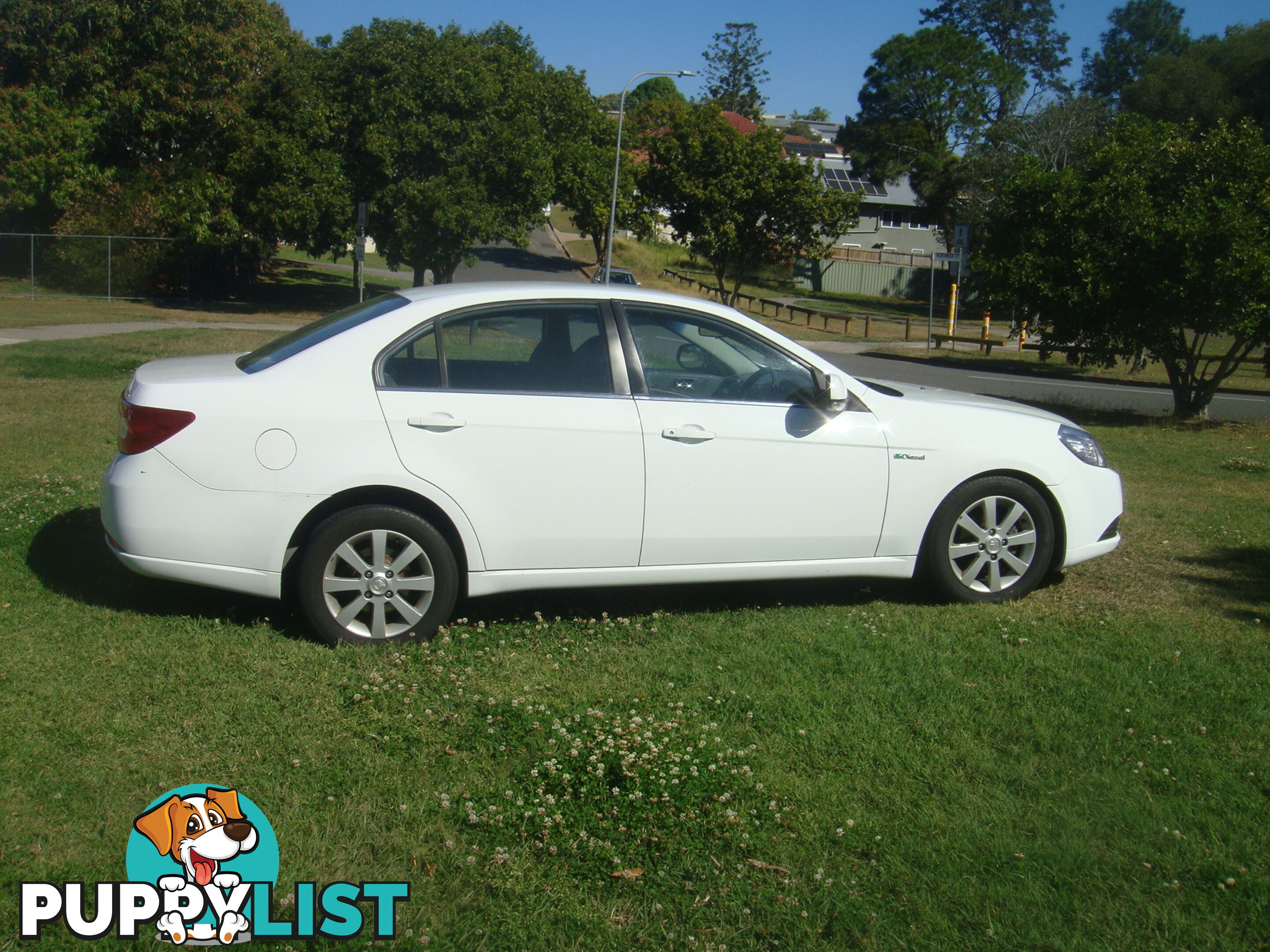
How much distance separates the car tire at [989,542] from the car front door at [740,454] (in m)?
0.38

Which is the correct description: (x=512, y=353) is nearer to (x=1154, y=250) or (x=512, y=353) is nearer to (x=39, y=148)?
(x=1154, y=250)

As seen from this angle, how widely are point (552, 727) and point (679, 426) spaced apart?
5.44ft

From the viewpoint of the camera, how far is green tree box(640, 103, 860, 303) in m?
35.2

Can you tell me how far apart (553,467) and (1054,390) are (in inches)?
669

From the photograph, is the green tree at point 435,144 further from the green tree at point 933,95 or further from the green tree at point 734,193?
the green tree at point 933,95

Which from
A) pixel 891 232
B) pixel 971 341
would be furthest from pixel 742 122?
pixel 971 341

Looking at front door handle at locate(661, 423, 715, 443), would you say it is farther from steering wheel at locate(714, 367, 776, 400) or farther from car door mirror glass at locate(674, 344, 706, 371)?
car door mirror glass at locate(674, 344, 706, 371)

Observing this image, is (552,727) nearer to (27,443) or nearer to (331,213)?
(27,443)

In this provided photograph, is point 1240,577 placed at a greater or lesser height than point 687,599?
greater

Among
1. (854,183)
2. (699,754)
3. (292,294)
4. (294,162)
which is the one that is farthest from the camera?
(854,183)

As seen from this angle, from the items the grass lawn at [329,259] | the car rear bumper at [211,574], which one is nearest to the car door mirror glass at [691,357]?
the car rear bumper at [211,574]

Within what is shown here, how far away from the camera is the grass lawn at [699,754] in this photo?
3.10 meters

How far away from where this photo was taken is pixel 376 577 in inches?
191

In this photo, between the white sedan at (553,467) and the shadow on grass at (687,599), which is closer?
the white sedan at (553,467)
